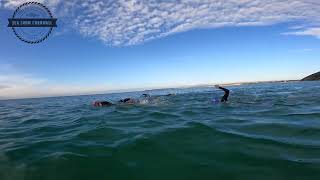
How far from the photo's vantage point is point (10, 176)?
23.7 ft

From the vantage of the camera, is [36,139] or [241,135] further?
[36,139]

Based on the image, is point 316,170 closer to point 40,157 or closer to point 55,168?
point 55,168

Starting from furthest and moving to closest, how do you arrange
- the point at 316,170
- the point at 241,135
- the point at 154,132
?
1. the point at 154,132
2. the point at 241,135
3. the point at 316,170

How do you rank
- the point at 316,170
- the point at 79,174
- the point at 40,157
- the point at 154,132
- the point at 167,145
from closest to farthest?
the point at 316,170
the point at 79,174
the point at 40,157
the point at 167,145
the point at 154,132

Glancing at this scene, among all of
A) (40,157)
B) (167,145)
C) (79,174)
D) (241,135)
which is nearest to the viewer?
(79,174)

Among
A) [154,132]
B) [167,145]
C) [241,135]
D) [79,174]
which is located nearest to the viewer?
[79,174]

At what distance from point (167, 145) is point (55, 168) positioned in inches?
131

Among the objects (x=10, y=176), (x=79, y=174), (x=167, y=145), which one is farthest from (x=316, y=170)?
(x=10, y=176)

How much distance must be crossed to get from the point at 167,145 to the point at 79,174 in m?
3.10

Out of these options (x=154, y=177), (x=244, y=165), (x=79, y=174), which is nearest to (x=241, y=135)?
(x=244, y=165)

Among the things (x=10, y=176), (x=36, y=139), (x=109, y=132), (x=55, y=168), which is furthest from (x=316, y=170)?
(x=36, y=139)

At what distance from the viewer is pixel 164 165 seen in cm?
752

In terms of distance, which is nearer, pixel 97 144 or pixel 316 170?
pixel 316 170

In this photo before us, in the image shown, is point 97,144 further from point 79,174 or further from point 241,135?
point 241,135
